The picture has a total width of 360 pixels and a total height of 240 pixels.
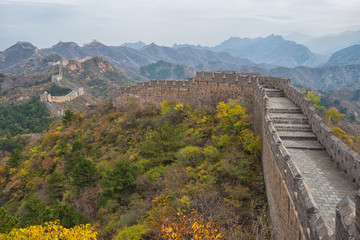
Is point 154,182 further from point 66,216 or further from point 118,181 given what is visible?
point 66,216

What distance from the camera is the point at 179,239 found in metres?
7.77

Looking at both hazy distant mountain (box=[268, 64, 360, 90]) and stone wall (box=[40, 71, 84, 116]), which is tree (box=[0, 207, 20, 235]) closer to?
stone wall (box=[40, 71, 84, 116])

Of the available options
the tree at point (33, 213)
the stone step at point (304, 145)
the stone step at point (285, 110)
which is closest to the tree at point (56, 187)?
the tree at point (33, 213)

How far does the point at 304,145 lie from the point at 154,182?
8.92 m

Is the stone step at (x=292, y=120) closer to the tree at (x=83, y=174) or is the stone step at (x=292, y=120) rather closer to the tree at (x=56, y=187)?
the tree at (x=83, y=174)

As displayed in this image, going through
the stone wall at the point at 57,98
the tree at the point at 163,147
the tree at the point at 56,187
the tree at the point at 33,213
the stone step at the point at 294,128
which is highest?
the stone step at the point at 294,128

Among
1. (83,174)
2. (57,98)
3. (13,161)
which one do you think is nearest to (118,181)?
(83,174)

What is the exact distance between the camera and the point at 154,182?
15570 mm

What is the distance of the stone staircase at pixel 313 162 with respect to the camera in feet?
21.6

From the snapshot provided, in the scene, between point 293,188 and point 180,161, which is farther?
point 180,161

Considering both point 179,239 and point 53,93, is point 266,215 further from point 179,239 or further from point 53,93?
point 53,93

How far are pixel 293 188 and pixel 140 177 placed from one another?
1217cm

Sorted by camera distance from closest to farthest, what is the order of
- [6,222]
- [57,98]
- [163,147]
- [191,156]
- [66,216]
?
[6,222] < [66,216] < [191,156] < [163,147] < [57,98]

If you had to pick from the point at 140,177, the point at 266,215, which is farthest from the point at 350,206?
the point at 140,177
